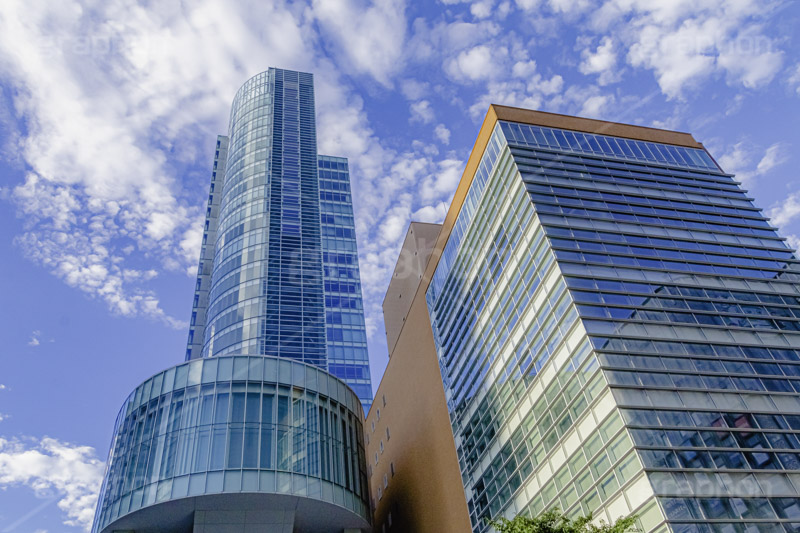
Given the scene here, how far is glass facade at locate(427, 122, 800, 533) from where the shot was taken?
23.7m

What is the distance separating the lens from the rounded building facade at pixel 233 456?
33.8 meters

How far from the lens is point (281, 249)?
270 ft

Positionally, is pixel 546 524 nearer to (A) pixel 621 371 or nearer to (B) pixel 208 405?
(A) pixel 621 371

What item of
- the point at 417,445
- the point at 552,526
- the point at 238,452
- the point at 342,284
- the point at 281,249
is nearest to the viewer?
the point at 552,526

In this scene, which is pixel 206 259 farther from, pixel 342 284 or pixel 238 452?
pixel 238 452

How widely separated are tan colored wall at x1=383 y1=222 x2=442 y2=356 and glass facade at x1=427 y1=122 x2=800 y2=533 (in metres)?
14.5

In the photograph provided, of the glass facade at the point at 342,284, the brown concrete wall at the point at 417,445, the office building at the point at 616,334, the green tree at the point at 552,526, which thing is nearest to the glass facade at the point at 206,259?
the glass facade at the point at 342,284

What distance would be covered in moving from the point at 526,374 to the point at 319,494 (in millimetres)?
13792

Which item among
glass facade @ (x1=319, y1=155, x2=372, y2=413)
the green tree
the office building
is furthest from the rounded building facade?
glass facade @ (x1=319, y1=155, x2=372, y2=413)

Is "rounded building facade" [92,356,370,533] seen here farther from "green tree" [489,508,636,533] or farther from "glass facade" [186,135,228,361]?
"glass facade" [186,135,228,361]

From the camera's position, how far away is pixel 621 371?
25.6 meters

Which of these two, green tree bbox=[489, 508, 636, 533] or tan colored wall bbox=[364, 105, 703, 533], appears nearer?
green tree bbox=[489, 508, 636, 533]

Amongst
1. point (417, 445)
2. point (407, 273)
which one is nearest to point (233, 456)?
point (417, 445)

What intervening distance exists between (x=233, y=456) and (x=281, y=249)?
4989 cm
